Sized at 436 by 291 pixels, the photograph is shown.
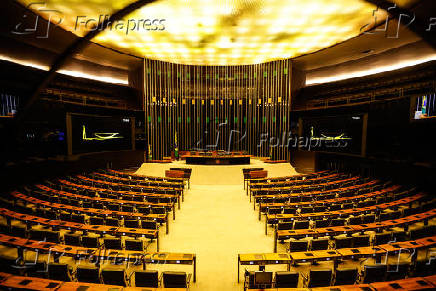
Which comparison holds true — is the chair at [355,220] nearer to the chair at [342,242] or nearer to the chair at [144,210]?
the chair at [342,242]

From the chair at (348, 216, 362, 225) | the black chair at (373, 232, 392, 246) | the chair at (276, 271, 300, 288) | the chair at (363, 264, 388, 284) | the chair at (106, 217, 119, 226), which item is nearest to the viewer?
the chair at (276, 271, 300, 288)

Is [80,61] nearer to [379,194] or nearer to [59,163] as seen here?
[59,163]

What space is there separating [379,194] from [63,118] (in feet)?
56.9

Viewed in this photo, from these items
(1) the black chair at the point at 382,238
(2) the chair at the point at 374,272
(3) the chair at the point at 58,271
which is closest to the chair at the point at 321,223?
(1) the black chair at the point at 382,238

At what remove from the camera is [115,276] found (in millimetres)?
4199

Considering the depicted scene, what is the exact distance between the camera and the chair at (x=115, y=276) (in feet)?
13.7

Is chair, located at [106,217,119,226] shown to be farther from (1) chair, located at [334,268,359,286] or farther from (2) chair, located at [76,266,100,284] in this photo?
(1) chair, located at [334,268,359,286]

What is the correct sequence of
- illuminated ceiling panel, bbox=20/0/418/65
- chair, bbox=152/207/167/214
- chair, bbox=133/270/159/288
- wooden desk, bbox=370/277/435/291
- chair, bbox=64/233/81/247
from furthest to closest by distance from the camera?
illuminated ceiling panel, bbox=20/0/418/65, chair, bbox=152/207/167/214, chair, bbox=64/233/81/247, chair, bbox=133/270/159/288, wooden desk, bbox=370/277/435/291

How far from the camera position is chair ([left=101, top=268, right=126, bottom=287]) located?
4.18 meters

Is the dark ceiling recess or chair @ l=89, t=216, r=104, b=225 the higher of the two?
the dark ceiling recess

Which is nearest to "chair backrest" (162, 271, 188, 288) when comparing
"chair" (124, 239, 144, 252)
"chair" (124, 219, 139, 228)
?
"chair" (124, 239, 144, 252)

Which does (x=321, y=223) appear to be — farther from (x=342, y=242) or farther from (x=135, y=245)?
(x=135, y=245)

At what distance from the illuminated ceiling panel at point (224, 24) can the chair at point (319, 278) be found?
36.0 feet

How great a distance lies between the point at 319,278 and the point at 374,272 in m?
1.16
